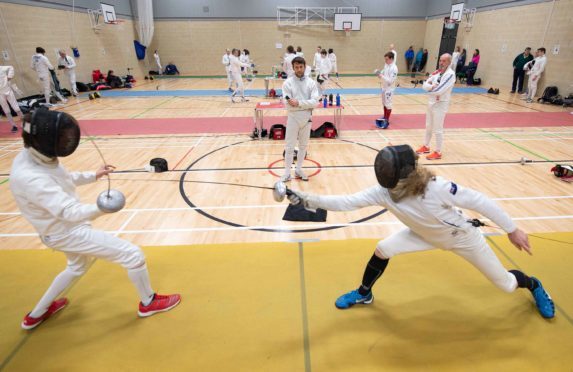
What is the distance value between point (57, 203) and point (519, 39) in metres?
19.4

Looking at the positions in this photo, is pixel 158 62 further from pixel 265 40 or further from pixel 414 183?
pixel 414 183

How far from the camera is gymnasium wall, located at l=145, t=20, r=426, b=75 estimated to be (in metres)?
23.1

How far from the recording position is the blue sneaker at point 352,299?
302 centimetres

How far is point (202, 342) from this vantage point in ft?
8.93

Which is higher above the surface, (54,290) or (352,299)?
(54,290)

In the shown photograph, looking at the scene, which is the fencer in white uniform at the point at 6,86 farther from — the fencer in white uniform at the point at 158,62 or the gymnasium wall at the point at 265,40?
the gymnasium wall at the point at 265,40

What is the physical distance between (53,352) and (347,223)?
3521mm

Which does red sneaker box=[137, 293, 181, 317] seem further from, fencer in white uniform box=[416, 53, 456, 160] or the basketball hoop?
the basketball hoop

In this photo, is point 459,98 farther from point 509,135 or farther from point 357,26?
point 357,26

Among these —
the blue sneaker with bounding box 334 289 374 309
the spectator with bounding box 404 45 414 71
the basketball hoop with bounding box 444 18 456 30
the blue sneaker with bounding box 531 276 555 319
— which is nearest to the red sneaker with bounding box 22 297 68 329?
the blue sneaker with bounding box 334 289 374 309

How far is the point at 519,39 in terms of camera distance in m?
15.2

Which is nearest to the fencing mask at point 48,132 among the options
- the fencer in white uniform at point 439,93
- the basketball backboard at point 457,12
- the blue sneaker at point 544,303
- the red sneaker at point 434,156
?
the blue sneaker at point 544,303

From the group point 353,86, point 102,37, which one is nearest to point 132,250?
point 353,86

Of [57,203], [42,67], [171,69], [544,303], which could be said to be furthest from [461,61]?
[57,203]
